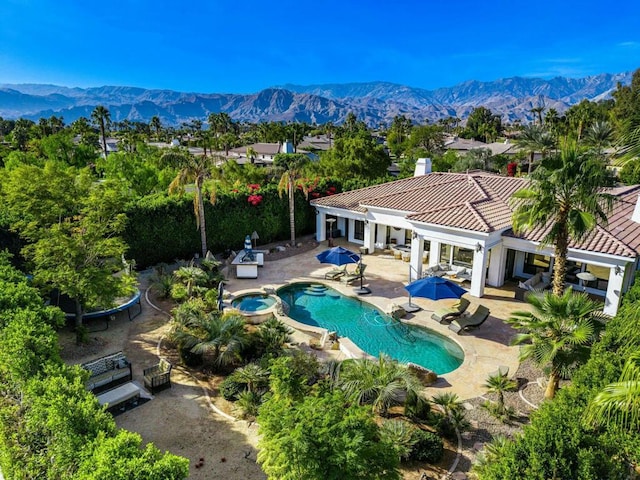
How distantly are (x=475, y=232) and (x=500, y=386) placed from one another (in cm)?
1026

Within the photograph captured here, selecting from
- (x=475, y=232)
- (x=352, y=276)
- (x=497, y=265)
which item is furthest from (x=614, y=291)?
(x=352, y=276)

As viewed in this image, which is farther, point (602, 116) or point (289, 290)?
point (602, 116)

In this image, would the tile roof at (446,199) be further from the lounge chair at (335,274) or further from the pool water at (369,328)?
the pool water at (369,328)

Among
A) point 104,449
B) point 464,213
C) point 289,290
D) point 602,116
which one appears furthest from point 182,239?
point 602,116

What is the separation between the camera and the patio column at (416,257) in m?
24.9

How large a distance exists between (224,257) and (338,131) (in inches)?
4520

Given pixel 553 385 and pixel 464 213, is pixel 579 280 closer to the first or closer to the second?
pixel 464 213

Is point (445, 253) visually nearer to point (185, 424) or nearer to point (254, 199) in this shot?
point (254, 199)

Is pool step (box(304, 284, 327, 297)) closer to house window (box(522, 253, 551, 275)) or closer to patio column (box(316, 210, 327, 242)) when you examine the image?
patio column (box(316, 210, 327, 242))

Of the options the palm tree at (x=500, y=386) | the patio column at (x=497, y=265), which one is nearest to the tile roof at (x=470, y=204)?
the patio column at (x=497, y=265)

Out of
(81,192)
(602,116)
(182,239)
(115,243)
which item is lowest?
(182,239)

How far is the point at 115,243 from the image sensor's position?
1712cm

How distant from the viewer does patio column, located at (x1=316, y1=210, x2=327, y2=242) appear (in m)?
33.0

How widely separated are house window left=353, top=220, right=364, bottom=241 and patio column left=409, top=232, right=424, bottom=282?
780 cm
